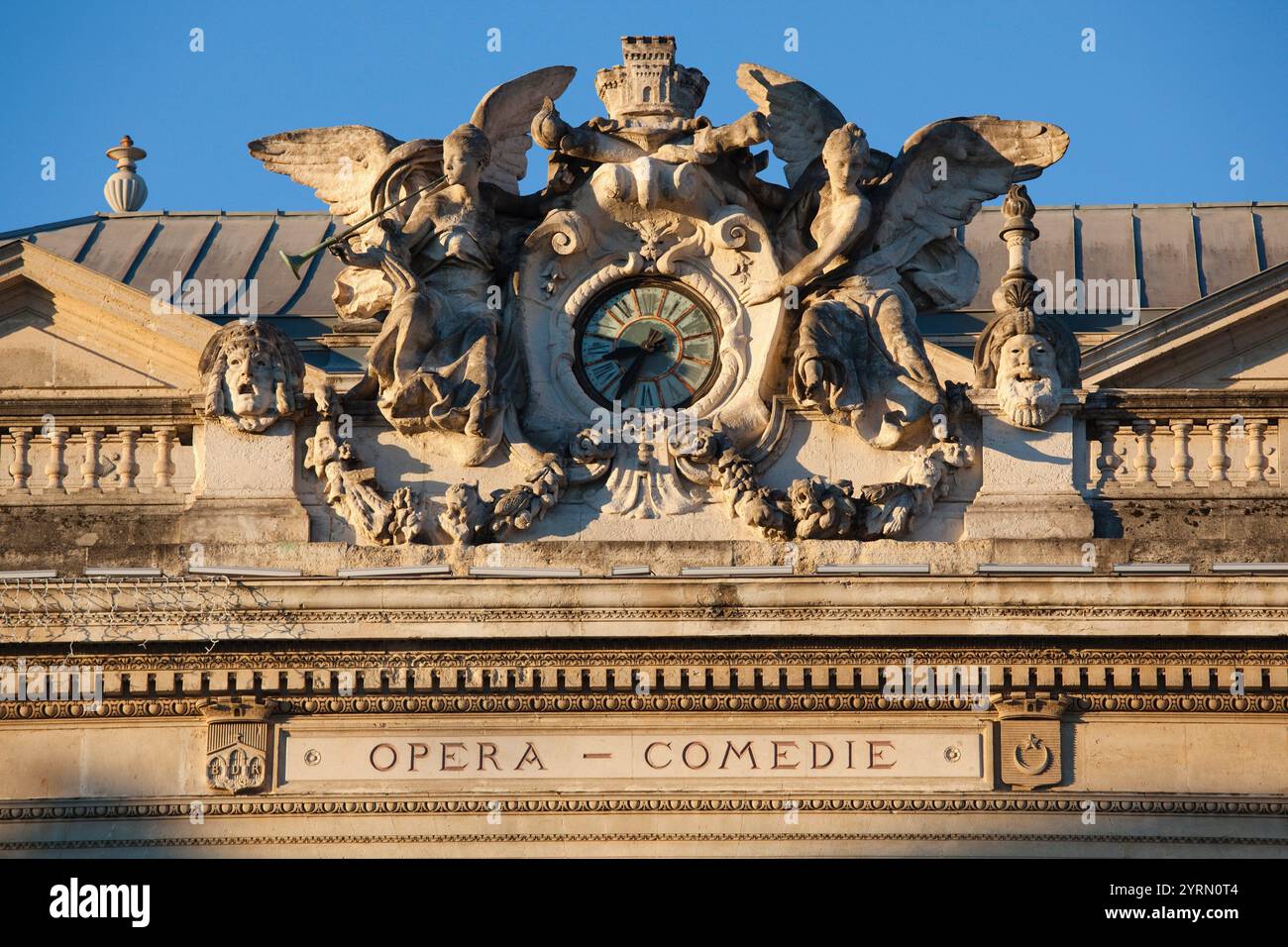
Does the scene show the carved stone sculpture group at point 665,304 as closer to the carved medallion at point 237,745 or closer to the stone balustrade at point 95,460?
the stone balustrade at point 95,460

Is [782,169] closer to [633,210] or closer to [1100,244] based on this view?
[633,210]

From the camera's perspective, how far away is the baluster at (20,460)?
31.3 m

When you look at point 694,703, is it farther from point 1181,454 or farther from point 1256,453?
point 1256,453

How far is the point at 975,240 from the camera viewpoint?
42219mm

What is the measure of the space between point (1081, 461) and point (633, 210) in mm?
4448

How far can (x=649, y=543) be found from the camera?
1195 inches

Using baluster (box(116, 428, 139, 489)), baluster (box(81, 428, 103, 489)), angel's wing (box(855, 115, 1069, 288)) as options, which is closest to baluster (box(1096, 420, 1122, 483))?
angel's wing (box(855, 115, 1069, 288))

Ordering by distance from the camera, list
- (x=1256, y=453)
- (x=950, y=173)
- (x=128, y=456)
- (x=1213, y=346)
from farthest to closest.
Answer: (x=1213, y=346), (x=950, y=173), (x=128, y=456), (x=1256, y=453)

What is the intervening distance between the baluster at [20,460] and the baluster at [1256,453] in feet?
34.4

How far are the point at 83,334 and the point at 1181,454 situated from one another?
10.6 m

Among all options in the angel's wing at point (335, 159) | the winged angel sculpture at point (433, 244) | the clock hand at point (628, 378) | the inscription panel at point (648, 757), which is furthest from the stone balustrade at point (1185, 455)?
the angel's wing at point (335, 159)

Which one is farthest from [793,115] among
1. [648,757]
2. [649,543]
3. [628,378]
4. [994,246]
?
[994,246]
